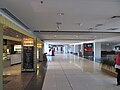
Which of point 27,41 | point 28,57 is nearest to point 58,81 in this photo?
point 28,57

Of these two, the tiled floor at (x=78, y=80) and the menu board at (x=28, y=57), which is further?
the menu board at (x=28, y=57)

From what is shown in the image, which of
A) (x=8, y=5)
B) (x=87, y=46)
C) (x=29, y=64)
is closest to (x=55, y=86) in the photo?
(x=8, y=5)

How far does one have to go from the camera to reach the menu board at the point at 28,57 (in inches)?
487

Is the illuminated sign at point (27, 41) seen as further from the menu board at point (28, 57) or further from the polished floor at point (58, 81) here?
the polished floor at point (58, 81)

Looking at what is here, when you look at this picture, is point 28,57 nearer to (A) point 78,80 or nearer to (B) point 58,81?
(B) point 58,81

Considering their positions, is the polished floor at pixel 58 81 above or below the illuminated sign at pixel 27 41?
below

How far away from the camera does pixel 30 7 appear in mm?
5941

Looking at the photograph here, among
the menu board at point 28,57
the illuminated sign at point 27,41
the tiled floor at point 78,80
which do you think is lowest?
the tiled floor at point 78,80

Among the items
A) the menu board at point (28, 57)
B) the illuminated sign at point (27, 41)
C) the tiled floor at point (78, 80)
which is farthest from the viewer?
the menu board at point (28, 57)

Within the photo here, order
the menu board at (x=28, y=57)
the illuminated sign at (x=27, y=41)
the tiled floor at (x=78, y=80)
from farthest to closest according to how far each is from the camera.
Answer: the menu board at (x=28, y=57) < the illuminated sign at (x=27, y=41) < the tiled floor at (x=78, y=80)

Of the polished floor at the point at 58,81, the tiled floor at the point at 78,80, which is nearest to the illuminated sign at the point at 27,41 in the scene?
the polished floor at the point at 58,81

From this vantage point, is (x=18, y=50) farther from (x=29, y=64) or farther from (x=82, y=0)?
(x=82, y=0)

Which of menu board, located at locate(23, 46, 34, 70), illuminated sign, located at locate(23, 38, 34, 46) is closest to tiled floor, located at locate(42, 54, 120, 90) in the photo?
menu board, located at locate(23, 46, 34, 70)

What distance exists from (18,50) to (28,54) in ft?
28.2
